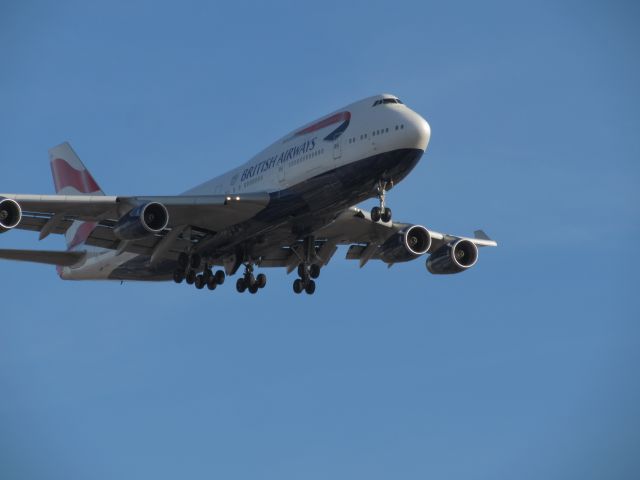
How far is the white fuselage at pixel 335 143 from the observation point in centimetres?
4388

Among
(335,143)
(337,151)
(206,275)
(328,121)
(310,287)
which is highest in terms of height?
(328,121)

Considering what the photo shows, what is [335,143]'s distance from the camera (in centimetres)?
4497

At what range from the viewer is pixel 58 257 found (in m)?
54.8

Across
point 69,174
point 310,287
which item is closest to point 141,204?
point 310,287

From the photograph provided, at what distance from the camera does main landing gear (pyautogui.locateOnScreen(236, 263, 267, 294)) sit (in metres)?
52.3

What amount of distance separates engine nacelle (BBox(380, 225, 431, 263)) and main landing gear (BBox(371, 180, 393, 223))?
7776 mm

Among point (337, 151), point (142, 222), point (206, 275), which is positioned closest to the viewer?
point (337, 151)

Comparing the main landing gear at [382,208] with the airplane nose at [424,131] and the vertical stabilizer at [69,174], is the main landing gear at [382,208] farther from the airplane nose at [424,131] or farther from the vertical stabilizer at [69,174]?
the vertical stabilizer at [69,174]

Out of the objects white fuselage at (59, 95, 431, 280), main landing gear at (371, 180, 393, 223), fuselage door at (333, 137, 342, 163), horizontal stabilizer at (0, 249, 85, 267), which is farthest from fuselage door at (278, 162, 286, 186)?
horizontal stabilizer at (0, 249, 85, 267)

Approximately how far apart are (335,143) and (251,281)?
1022cm

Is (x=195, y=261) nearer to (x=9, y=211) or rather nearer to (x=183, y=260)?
(x=183, y=260)

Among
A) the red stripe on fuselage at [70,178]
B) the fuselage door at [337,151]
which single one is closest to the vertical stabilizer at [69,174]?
the red stripe on fuselage at [70,178]

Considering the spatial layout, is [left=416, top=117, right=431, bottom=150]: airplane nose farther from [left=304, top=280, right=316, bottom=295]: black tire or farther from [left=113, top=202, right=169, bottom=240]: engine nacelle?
[left=113, top=202, right=169, bottom=240]: engine nacelle

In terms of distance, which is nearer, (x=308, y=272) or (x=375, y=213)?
(x=375, y=213)
